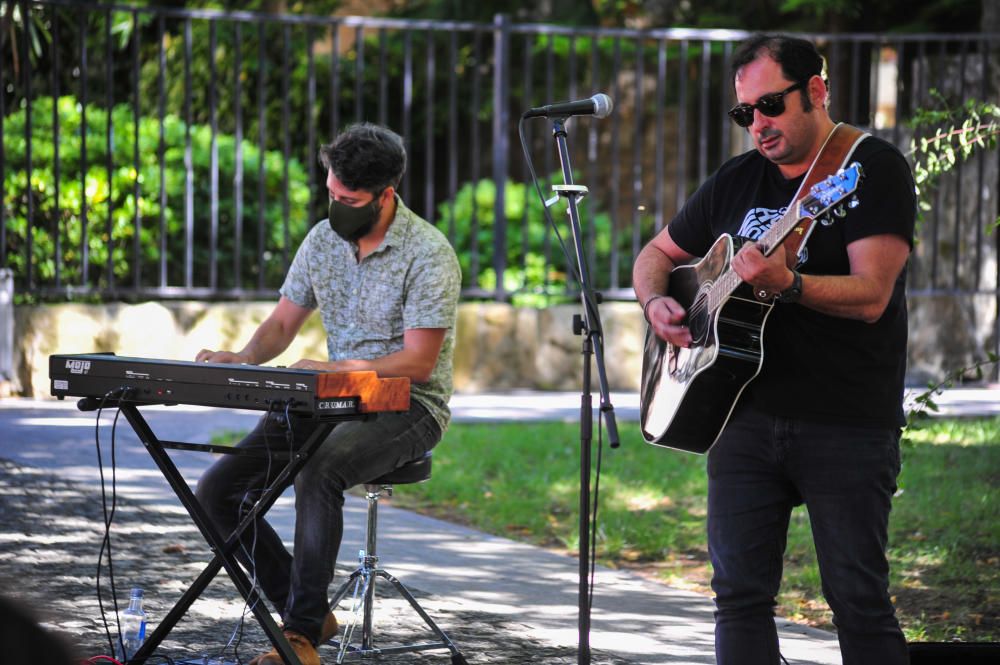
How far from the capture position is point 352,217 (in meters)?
4.29

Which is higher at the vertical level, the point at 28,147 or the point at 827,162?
the point at 28,147

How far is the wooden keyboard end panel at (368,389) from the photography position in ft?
11.3

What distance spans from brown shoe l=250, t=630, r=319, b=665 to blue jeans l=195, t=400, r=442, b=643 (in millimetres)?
24

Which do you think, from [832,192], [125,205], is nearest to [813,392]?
[832,192]

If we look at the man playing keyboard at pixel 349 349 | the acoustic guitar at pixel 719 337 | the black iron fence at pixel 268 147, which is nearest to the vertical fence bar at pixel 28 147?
the black iron fence at pixel 268 147

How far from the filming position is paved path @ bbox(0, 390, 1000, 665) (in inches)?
174

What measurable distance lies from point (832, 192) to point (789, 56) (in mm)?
413

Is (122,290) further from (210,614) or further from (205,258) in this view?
(210,614)

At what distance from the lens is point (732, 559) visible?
3133 millimetres

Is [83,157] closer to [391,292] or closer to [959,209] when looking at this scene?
[391,292]

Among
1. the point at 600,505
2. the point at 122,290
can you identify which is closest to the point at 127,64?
the point at 122,290

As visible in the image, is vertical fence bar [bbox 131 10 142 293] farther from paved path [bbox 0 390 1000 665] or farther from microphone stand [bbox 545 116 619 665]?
microphone stand [bbox 545 116 619 665]

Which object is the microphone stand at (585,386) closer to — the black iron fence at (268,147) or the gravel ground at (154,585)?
the gravel ground at (154,585)

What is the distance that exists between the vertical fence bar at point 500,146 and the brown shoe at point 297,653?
6221 mm
